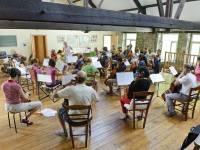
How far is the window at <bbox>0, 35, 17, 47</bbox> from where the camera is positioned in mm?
9148

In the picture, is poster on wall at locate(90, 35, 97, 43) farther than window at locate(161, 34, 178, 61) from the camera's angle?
Yes

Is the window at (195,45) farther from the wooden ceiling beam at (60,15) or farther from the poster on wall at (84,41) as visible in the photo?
the wooden ceiling beam at (60,15)

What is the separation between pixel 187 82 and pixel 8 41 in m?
8.75

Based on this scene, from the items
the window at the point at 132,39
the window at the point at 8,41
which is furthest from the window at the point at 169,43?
the window at the point at 8,41

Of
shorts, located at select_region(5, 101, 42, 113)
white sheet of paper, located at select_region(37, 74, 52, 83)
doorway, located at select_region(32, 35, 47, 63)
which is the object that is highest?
doorway, located at select_region(32, 35, 47, 63)

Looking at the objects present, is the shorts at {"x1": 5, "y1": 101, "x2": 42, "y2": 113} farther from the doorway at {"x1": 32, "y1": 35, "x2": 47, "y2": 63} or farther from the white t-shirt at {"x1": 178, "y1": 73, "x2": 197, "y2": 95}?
the doorway at {"x1": 32, "y1": 35, "x2": 47, "y2": 63}

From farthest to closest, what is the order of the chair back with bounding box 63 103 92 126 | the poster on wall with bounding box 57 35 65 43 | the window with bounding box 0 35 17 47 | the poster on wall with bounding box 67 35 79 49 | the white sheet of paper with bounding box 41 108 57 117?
the poster on wall with bounding box 67 35 79 49, the poster on wall with bounding box 57 35 65 43, the window with bounding box 0 35 17 47, the white sheet of paper with bounding box 41 108 57 117, the chair back with bounding box 63 103 92 126

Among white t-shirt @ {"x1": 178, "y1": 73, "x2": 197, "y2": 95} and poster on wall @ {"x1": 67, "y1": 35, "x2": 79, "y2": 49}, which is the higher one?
poster on wall @ {"x1": 67, "y1": 35, "x2": 79, "y2": 49}

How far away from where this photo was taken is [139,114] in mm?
4180

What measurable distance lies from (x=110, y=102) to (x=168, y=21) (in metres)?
2.65

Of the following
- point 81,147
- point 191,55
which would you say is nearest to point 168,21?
point 81,147

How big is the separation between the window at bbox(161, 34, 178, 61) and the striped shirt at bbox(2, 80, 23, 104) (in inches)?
334

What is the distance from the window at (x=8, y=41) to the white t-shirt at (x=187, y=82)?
28.1ft

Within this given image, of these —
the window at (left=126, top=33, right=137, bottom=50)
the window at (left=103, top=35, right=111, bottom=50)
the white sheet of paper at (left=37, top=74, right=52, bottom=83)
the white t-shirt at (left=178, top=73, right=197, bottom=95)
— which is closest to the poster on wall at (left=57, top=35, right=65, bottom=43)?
the window at (left=103, top=35, right=111, bottom=50)
